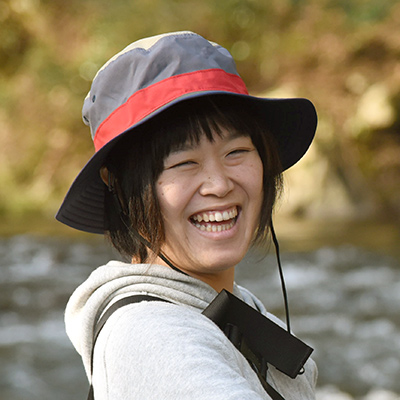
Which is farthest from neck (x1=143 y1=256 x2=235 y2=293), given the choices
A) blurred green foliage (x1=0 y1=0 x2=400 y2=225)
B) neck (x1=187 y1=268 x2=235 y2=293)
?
blurred green foliage (x1=0 y1=0 x2=400 y2=225)

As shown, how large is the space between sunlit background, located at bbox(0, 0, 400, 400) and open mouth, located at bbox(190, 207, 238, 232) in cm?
370

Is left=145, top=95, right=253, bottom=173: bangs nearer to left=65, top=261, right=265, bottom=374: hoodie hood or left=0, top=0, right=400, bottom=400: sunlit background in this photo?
left=65, top=261, right=265, bottom=374: hoodie hood

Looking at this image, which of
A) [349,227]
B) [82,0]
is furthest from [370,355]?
[82,0]

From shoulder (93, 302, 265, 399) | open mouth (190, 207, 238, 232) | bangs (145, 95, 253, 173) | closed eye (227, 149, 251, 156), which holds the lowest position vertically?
shoulder (93, 302, 265, 399)

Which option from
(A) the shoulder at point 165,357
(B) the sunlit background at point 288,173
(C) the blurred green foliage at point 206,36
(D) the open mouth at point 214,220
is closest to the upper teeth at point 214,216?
(D) the open mouth at point 214,220

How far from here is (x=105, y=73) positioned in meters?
1.06

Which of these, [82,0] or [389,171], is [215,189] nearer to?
[389,171]

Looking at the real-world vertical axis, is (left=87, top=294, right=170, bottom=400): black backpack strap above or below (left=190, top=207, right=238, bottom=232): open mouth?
below

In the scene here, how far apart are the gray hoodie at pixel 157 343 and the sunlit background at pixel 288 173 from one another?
12.3 ft

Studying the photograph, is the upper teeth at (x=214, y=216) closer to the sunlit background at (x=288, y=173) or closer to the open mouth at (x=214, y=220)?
the open mouth at (x=214, y=220)

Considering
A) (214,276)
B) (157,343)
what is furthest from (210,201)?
(157,343)

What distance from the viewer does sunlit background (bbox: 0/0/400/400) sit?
5.38m

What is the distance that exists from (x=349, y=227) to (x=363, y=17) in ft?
13.9

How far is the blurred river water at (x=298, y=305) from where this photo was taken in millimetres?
4387
